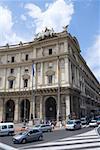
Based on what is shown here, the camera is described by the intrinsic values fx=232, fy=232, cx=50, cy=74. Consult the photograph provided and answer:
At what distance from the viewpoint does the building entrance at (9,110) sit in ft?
190

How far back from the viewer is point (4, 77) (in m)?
60.3

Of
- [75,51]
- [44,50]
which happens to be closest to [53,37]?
[44,50]

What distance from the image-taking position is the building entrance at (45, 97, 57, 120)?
53.1 meters

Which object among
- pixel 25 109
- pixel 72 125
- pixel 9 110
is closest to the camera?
pixel 72 125

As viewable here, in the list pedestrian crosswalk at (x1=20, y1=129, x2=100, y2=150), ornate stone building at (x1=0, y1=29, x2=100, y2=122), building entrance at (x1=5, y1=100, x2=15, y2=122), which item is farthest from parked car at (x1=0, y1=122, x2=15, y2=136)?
building entrance at (x1=5, y1=100, x2=15, y2=122)

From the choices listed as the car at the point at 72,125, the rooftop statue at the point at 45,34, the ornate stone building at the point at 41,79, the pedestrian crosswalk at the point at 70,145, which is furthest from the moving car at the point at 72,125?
the rooftop statue at the point at 45,34

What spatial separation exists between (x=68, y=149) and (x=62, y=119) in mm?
32656

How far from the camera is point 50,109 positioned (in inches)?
2122

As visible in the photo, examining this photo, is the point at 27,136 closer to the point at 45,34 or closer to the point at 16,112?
the point at 16,112

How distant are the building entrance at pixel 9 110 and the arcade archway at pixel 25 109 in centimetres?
268

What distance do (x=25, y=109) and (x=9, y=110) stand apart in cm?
552

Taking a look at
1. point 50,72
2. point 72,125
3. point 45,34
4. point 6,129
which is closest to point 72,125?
point 72,125

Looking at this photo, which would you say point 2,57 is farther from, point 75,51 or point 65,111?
point 65,111

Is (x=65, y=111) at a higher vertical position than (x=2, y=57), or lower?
lower
